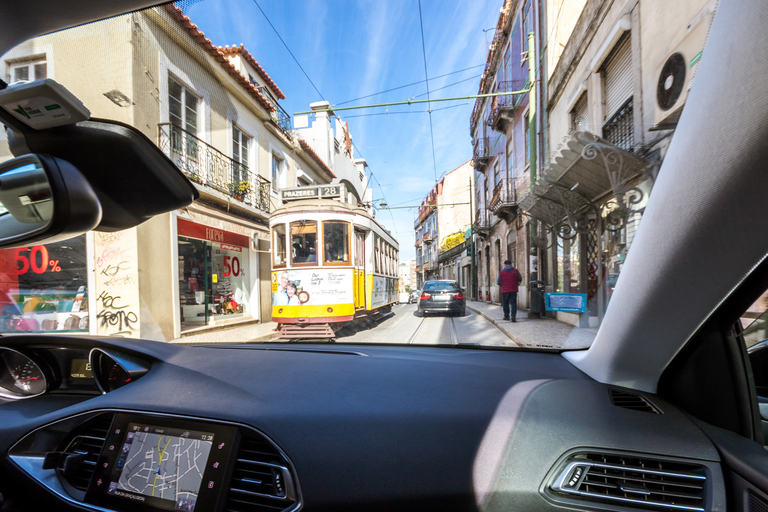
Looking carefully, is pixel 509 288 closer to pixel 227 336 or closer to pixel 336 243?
pixel 336 243

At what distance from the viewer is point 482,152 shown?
18.7m

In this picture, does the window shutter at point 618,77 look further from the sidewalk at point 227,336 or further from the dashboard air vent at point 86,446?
the sidewalk at point 227,336

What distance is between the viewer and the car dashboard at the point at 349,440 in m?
1.05

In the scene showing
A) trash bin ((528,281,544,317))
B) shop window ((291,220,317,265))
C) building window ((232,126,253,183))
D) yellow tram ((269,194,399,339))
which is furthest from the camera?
shop window ((291,220,317,265))

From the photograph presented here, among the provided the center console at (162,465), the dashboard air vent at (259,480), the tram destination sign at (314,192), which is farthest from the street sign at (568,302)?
the tram destination sign at (314,192)

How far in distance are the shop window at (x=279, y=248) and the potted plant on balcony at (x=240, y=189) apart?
3.09 feet

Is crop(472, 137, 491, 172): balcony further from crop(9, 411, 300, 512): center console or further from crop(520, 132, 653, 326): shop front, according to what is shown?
crop(9, 411, 300, 512): center console

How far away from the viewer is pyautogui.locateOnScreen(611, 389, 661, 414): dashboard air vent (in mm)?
1208

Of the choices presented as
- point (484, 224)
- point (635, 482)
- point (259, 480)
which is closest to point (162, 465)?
point (259, 480)

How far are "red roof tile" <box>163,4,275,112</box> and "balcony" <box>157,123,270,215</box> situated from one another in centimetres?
56

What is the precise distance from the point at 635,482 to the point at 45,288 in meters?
4.17

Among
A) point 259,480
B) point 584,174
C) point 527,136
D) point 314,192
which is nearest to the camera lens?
point 259,480

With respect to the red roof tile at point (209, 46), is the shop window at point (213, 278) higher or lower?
lower

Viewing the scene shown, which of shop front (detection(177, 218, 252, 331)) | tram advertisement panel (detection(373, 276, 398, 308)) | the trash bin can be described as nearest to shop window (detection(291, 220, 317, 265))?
shop front (detection(177, 218, 252, 331))
